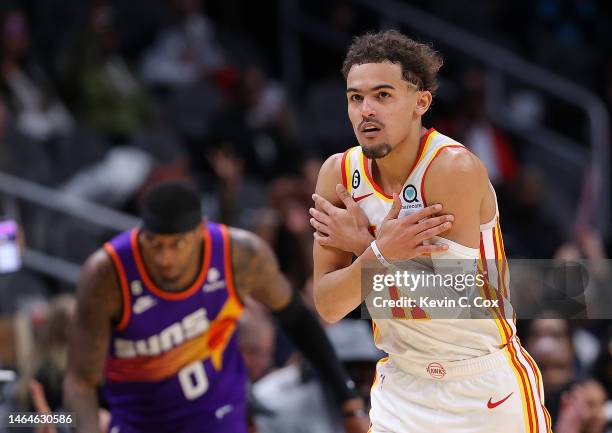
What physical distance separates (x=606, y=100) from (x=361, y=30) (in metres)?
2.63

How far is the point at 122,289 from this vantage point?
16.7 ft

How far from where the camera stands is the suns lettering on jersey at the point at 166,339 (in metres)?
5.18

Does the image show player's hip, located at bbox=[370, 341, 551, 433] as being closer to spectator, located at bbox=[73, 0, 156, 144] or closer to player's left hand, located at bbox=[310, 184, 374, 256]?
player's left hand, located at bbox=[310, 184, 374, 256]

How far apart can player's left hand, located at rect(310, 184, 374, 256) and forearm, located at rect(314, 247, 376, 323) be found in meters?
0.08

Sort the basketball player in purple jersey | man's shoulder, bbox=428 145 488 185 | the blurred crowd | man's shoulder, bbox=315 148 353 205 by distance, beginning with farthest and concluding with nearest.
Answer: the blurred crowd, the basketball player in purple jersey, man's shoulder, bbox=315 148 353 205, man's shoulder, bbox=428 145 488 185

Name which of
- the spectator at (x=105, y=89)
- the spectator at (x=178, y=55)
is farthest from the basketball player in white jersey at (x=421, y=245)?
the spectator at (x=178, y=55)

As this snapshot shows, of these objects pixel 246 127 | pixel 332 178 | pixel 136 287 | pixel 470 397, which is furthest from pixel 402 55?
pixel 246 127

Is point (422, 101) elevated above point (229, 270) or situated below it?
above

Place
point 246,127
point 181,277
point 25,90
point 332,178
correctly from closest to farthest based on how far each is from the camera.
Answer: point 332,178, point 181,277, point 25,90, point 246,127

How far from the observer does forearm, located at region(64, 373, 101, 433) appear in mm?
4879

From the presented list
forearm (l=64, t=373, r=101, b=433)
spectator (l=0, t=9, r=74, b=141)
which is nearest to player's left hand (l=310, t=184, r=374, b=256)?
forearm (l=64, t=373, r=101, b=433)

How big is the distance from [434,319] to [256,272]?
160cm

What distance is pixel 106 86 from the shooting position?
934 cm

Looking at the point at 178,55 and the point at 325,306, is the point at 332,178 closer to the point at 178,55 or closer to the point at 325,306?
the point at 325,306
